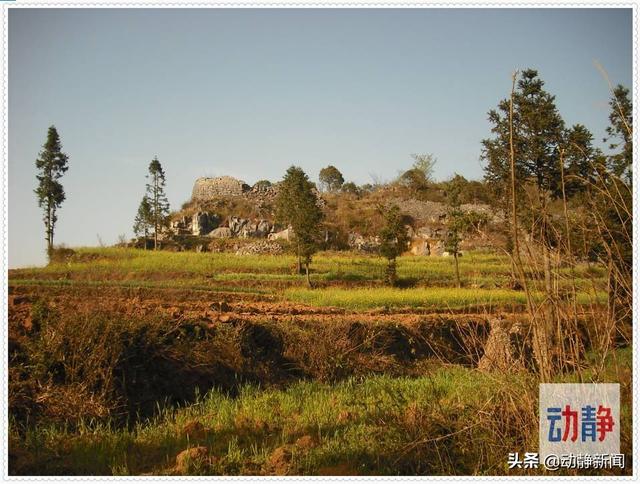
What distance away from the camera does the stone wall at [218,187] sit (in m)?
54.4

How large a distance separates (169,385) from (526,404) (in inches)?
196

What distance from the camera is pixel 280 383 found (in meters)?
9.18

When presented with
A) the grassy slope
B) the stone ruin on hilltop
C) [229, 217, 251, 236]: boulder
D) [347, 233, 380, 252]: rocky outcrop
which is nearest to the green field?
[347, 233, 380, 252]: rocky outcrop

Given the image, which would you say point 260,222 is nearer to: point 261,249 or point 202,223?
point 202,223

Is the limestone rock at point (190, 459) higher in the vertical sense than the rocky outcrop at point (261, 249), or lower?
lower

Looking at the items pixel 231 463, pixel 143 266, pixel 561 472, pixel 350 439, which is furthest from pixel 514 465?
pixel 143 266

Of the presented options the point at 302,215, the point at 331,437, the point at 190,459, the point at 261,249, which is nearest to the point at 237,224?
the point at 261,249

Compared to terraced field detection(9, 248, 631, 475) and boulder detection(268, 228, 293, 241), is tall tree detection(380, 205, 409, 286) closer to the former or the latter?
terraced field detection(9, 248, 631, 475)

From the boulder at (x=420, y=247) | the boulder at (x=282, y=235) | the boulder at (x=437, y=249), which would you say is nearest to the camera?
the boulder at (x=437, y=249)

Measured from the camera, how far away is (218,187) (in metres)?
55.8

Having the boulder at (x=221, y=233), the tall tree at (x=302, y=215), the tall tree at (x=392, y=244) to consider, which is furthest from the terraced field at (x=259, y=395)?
the boulder at (x=221, y=233)

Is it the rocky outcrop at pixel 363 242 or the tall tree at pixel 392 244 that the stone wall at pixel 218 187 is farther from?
the tall tree at pixel 392 244

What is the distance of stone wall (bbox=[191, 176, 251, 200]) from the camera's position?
54.4 meters

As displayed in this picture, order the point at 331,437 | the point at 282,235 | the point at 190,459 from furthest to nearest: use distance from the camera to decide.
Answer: the point at 282,235, the point at 331,437, the point at 190,459
